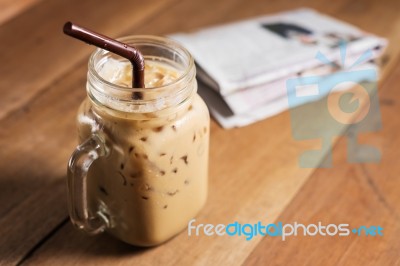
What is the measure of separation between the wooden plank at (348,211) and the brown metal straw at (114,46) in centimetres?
24

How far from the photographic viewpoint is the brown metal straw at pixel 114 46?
0.53 meters

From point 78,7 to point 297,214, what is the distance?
0.61 meters

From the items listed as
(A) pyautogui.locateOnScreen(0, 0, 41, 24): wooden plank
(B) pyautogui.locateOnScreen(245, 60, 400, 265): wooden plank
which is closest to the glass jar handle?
(B) pyautogui.locateOnScreen(245, 60, 400, 265): wooden plank

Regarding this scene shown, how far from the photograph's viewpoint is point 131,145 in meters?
0.57

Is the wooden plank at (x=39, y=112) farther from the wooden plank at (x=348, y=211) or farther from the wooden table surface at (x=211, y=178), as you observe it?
the wooden plank at (x=348, y=211)

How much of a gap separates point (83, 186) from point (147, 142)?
9 cm

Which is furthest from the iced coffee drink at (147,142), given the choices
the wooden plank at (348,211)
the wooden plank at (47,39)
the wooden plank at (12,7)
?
the wooden plank at (12,7)

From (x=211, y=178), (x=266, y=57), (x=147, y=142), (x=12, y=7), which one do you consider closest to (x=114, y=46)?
Answer: (x=147, y=142)

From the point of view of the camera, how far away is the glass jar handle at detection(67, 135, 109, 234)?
579mm

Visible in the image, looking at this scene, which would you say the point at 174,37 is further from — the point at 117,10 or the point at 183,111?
the point at 183,111

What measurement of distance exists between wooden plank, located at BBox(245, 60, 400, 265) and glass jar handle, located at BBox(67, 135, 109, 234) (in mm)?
177

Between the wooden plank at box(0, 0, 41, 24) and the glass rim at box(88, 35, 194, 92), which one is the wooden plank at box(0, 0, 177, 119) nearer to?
the wooden plank at box(0, 0, 41, 24)

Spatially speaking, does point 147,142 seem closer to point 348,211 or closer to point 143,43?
point 143,43

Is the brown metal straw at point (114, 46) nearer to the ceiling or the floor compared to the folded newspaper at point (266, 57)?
nearer to the ceiling
